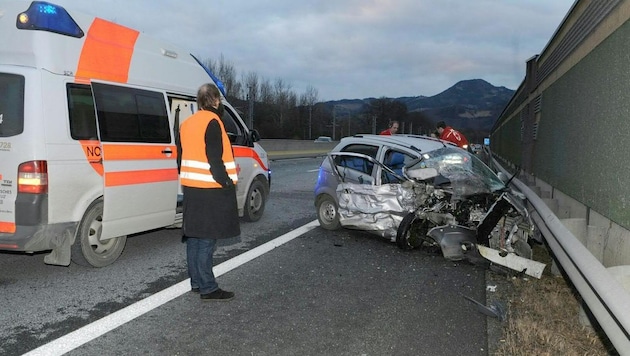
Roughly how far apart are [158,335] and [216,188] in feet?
4.53

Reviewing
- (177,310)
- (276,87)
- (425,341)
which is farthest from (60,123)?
(276,87)

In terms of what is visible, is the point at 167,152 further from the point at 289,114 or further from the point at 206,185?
the point at 289,114

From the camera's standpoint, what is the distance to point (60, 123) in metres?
5.01

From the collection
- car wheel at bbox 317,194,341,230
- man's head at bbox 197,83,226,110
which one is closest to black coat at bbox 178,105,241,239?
man's head at bbox 197,83,226,110

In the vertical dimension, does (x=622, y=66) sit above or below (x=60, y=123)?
above

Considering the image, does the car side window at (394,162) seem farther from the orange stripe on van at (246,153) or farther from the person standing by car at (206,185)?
the person standing by car at (206,185)

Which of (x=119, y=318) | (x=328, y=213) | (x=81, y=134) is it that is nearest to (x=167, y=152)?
(x=81, y=134)

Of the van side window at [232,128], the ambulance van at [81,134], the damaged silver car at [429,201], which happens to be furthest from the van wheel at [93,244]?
the damaged silver car at [429,201]

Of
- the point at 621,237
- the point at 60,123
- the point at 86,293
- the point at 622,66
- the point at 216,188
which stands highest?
the point at 622,66

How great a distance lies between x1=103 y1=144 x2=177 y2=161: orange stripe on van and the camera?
5.52m

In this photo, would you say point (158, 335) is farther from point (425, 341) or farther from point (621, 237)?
point (621, 237)

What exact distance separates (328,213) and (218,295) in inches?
144

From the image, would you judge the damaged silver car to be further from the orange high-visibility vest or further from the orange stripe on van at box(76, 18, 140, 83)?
the orange stripe on van at box(76, 18, 140, 83)

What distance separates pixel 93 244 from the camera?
563cm
